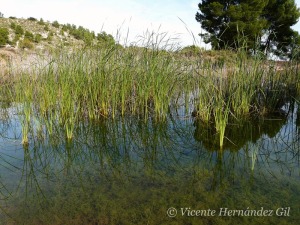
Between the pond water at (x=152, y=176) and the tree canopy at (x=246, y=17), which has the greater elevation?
the tree canopy at (x=246, y=17)

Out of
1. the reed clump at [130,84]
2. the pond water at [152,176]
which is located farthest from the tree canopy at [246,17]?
the pond water at [152,176]

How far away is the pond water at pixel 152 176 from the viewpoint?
181 cm

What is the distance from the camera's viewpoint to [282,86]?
4.61 metres

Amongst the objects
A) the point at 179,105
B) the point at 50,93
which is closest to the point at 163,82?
the point at 179,105

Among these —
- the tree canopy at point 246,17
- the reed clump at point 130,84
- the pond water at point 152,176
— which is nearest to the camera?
the pond water at point 152,176

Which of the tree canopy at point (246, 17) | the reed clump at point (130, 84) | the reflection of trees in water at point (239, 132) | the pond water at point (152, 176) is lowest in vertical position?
the pond water at point (152, 176)

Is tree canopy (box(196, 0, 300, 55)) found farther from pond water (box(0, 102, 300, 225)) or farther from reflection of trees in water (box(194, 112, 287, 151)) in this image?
pond water (box(0, 102, 300, 225))

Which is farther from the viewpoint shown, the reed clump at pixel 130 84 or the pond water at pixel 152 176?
the reed clump at pixel 130 84

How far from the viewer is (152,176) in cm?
235

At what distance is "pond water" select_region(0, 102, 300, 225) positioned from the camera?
5.93ft

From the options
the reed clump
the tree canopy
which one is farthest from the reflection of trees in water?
the tree canopy

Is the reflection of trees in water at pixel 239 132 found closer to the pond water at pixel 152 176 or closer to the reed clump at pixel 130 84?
the pond water at pixel 152 176

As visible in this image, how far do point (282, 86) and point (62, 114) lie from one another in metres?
3.71

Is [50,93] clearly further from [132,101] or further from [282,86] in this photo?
[282,86]
